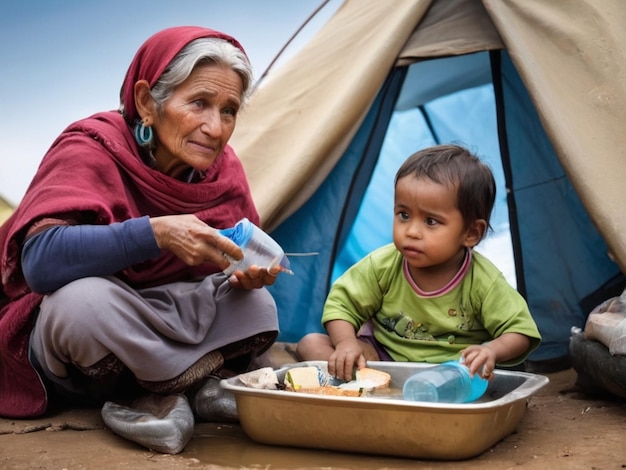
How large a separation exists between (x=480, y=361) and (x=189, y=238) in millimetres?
733

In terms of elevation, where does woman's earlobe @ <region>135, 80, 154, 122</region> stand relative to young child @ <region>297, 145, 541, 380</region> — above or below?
above

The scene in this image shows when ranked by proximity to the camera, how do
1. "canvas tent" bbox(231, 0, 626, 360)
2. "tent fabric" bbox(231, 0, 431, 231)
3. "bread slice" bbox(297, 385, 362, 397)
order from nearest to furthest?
1. "bread slice" bbox(297, 385, 362, 397)
2. "canvas tent" bbox(231, 0, 626, 360)
3. "tent fabric" bbox(231, 0, 431, 231)

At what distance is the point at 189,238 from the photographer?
1908 millimetres

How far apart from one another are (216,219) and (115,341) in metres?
0.53

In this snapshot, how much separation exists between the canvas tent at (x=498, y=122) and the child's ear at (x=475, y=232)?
40cm

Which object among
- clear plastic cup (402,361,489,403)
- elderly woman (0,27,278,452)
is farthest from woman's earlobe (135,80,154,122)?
clear plastic cup (402,361,489,403)

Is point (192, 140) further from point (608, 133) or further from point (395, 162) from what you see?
point (395, 162)

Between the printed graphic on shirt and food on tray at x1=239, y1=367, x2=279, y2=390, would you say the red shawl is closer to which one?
food on tray at x1=239, y1=367, x2=279, y2=390

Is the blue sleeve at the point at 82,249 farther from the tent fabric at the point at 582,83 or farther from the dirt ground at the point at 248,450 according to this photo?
the tent fabric at the point at 582,83

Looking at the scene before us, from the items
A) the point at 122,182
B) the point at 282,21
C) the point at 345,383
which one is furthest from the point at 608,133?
the point at 282,21

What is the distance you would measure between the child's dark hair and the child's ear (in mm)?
15

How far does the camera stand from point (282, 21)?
4.80 metres

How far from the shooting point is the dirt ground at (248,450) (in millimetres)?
1714

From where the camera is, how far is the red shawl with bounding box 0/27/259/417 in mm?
1952
